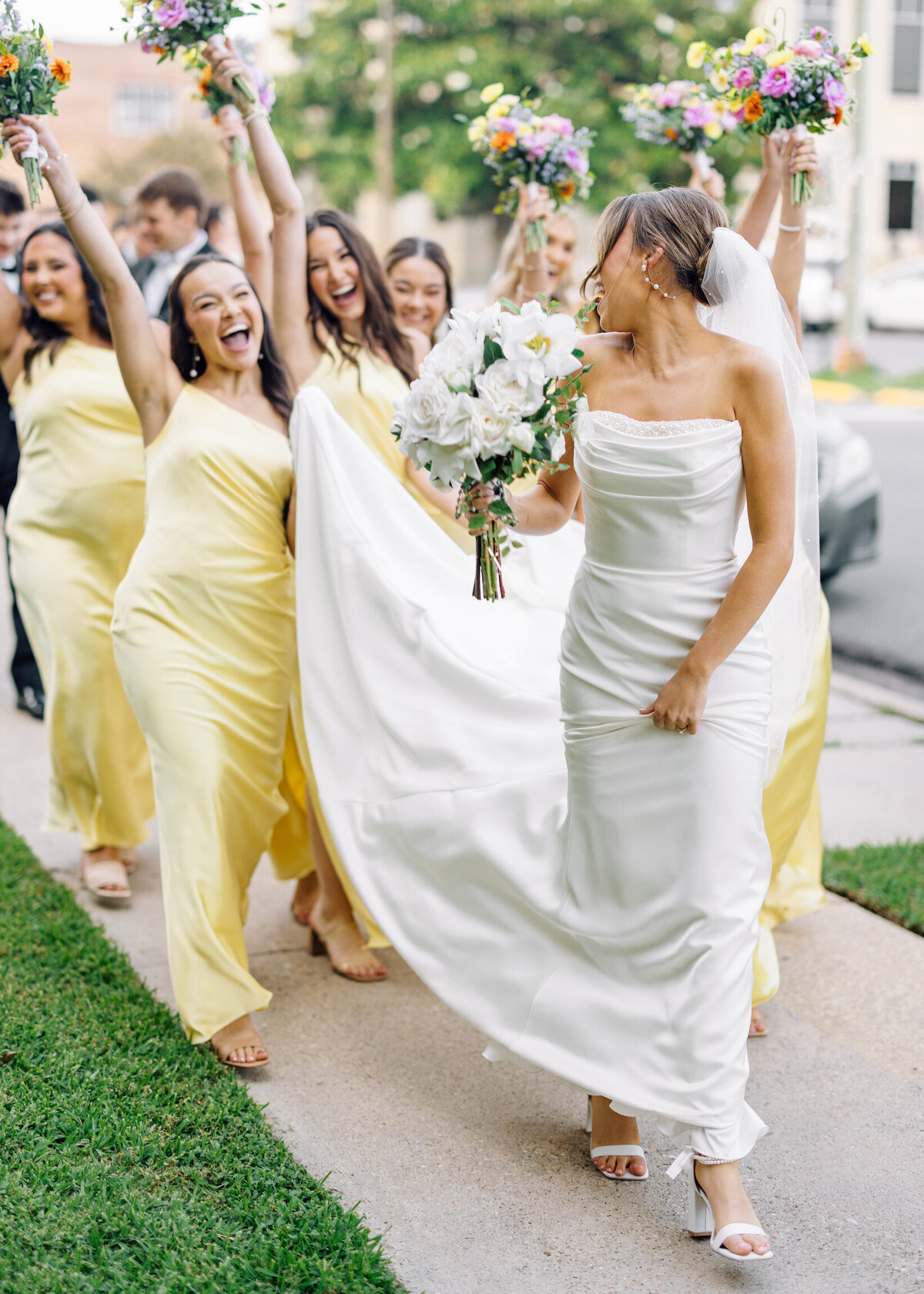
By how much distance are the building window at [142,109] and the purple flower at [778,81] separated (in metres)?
42.6

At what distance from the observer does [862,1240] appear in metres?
3.10

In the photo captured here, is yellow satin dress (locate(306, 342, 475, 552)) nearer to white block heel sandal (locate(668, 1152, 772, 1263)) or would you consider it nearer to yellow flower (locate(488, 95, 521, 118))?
yellow flower (locate(488, 95, 521, 118))

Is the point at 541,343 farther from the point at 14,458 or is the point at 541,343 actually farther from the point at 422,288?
the point at 14,458

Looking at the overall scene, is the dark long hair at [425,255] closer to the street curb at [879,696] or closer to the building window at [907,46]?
the street curb at [879,696]

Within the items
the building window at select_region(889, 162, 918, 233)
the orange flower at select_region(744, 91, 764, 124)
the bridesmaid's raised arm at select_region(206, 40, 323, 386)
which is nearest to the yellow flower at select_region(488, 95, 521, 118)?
the bridesmaid's raised arm at select_region(206, 40, 323, 386)

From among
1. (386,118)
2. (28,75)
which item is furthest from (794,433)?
(386,118)

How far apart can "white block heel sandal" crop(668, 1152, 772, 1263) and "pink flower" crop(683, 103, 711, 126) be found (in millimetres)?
4025

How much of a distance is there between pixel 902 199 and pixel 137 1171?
39.3 metres

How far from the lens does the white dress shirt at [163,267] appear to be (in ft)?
26.3

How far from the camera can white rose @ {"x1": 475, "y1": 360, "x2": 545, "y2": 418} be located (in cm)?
291

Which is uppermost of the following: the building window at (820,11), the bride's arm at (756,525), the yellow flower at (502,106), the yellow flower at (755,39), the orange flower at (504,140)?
the building window at (820,11)

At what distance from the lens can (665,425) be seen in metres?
2.98

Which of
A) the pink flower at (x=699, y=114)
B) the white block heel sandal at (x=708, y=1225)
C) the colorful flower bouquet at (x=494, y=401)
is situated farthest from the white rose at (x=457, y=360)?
the pink flower at (x=699, y=114)

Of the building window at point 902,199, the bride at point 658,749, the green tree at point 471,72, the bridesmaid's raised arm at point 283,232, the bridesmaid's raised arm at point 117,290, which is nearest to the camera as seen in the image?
the bride at point 658,749
